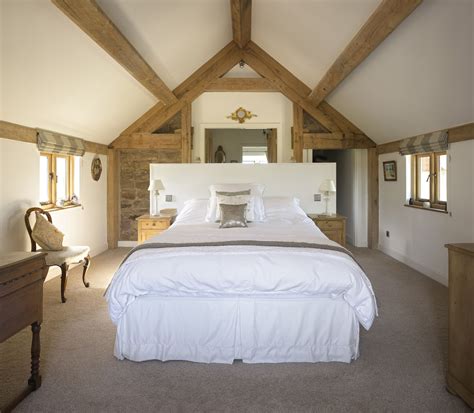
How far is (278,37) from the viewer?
5035 mm

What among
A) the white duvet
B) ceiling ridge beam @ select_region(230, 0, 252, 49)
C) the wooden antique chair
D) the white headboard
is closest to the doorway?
the white headboard

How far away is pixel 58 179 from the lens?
197 inches

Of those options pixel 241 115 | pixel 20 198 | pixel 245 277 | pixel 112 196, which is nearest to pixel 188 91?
pixel 241 115

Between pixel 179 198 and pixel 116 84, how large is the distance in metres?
1.95

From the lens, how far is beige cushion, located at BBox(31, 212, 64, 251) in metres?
3.73

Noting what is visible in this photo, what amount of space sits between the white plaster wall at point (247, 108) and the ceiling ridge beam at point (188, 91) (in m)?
0.21

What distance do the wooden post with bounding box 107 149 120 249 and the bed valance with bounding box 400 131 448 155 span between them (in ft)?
15.4

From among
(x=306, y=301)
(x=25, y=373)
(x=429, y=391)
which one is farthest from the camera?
(x=306, y=301)

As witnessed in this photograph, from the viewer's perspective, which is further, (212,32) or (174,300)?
(212,32)

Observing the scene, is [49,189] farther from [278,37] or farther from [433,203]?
[433,203]

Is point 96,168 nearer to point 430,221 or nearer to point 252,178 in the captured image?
point 252,178

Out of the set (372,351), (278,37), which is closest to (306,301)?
(372,351)

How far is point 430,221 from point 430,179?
2.07 feet

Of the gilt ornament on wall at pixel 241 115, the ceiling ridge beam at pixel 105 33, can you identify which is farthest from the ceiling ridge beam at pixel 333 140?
the ceiling ridge beam at pixel 105 33
